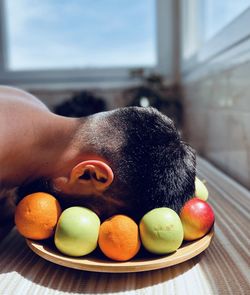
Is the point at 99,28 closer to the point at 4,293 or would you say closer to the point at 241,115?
the point at 241,115

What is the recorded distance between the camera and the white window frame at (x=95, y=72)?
83.2 inches

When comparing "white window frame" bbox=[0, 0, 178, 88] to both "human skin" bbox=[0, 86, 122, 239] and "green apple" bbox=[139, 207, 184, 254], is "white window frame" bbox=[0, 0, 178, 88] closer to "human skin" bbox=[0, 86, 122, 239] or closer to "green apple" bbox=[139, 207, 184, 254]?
"human skin" bbox=[0, 86, 122, 239]

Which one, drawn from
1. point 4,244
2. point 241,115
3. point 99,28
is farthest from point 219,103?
point 99,28

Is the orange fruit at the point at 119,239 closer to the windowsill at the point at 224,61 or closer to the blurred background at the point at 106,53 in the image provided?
the windowsill at the point at 224,61

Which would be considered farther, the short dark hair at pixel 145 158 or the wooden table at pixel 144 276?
the short dark hair at pixel 145 158

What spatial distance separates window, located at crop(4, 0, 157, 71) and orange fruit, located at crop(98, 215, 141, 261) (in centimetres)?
173

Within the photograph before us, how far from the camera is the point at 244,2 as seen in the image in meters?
1.10

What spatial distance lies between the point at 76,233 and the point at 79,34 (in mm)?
1842

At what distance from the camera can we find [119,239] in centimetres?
53

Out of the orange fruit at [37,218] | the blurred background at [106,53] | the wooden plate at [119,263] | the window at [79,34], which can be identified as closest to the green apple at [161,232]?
the wooden plate at [119,263]

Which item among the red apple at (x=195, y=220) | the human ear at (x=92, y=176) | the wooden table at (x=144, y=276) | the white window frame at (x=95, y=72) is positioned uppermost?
the white window frame at (x=95, y=72)

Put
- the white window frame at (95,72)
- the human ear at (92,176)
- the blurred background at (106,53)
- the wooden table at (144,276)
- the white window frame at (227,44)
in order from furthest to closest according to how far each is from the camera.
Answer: the white window frame at (95,72)
the blurred background at (106,53)
the white window frame at (227,44)
the human ear at (92,176)
the wooden table at (144,276)

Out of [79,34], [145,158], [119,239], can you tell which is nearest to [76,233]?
[119,239]

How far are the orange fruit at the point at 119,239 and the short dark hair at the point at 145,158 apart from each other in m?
0.06
